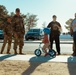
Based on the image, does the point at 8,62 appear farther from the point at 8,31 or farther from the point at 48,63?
the point at 8,31

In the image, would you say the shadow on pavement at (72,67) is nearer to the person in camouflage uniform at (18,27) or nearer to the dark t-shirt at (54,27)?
the dark t-shirt at (54,27)

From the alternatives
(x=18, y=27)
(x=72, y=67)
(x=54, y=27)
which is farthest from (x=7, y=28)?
(x=72, y=67)

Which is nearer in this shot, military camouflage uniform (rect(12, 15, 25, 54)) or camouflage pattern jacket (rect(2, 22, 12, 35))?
military camouflage uniform (rect(12, 15, 25, 54))

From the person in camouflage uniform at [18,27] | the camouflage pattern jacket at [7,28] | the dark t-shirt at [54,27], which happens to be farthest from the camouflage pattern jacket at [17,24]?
the dark t-shirt at [54,27]

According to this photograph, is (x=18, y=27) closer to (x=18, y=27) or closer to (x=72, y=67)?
(x=18, y=27)

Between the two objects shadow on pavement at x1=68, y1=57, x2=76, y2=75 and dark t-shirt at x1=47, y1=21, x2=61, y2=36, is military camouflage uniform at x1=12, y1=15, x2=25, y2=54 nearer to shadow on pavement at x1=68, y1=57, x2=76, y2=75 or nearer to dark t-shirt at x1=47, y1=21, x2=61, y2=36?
dark t-shirt at x1=47, y1=21, x2=61, y2=36

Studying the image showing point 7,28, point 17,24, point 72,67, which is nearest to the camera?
point 72,67

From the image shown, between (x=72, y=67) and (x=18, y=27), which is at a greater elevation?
(x=18, y=27)

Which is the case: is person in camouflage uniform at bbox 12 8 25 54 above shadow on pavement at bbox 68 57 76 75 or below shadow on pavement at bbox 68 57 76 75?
above

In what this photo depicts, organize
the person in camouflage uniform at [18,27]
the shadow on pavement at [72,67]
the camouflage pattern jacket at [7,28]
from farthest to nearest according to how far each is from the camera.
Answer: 1. the camouflage pattern jacket at [7,28]
2. the person in camouflage uniform at [18,27]
3. the shadow on pavement at [72,67]

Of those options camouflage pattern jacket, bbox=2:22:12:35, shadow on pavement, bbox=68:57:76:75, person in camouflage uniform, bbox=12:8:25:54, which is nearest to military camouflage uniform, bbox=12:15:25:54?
person in camouflage uniform, bbox=12:8:25:54

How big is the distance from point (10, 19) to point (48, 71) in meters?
5.15

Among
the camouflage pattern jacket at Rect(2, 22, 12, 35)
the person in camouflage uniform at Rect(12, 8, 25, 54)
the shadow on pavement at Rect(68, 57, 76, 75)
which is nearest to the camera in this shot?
the shadow on pavement at Rect(68, 57, 76, 75)

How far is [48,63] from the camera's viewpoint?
9.24 metres
